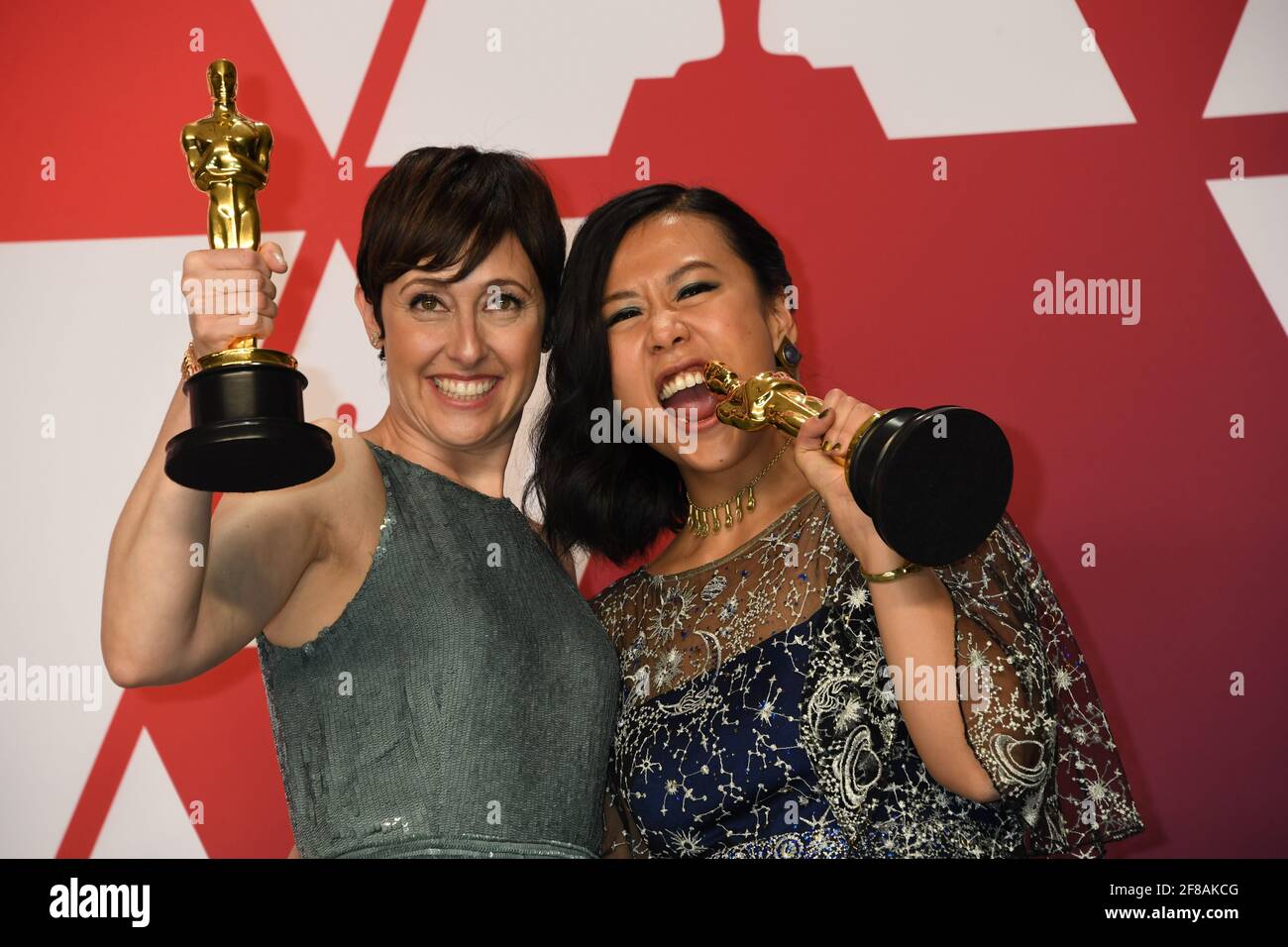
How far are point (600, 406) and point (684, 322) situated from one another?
27cm

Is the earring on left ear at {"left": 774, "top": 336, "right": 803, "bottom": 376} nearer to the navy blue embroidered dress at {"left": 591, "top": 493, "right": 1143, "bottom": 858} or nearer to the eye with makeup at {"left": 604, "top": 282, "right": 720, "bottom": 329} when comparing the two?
the eye with makeup at {"left": 604, "top": 282, "right": 720, "bottom": 329}

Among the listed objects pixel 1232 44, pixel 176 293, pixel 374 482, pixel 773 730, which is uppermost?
pixel 1232 44

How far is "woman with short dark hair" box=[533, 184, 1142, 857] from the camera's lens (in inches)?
69.6

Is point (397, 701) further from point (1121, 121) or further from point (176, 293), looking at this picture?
point (1121, 121)

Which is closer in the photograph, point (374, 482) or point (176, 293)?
point (374, 482)

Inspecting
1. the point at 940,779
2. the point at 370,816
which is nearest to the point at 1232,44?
the point at 940,779

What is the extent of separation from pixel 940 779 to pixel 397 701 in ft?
2.56

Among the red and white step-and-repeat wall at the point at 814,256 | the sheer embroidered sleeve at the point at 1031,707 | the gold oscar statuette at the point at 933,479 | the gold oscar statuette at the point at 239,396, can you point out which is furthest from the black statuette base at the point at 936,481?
the red and white step-and-repeat wall at the point at 814,256

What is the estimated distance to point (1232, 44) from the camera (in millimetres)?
2826

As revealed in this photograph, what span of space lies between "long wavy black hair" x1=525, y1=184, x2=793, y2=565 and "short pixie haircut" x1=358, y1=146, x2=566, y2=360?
10 cm

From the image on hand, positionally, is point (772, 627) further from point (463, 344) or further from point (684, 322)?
point (463, 344)

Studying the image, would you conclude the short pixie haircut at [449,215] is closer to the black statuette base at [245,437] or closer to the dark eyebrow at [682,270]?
the dark eyebrow at [682,270]
